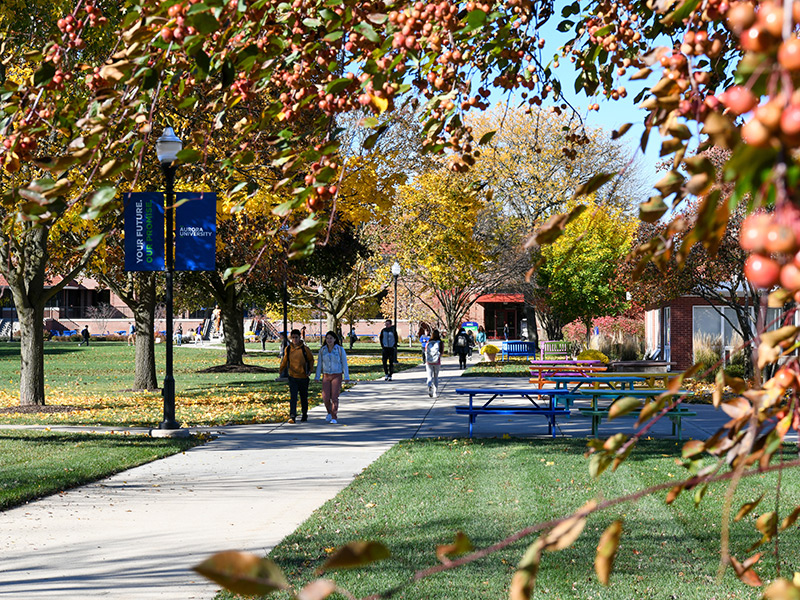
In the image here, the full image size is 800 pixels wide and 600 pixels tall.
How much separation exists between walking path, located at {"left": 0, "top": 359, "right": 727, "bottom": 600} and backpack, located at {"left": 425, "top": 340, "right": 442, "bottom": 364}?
5065mm

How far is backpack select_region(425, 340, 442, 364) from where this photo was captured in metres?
20.7

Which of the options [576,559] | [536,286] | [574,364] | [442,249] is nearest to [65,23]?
[576,559]

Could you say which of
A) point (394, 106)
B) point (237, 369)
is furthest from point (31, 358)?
point (394, 106)

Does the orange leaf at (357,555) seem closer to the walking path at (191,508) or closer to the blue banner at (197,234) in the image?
the walking path at (191,508)

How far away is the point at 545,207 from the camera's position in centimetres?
4503

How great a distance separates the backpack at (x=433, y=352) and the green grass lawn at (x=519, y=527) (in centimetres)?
939

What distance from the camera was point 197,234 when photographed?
39.9 feet

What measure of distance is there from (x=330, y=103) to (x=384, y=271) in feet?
120

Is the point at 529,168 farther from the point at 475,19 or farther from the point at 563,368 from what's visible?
the point at 475,19

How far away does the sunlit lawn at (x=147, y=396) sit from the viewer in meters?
16.5

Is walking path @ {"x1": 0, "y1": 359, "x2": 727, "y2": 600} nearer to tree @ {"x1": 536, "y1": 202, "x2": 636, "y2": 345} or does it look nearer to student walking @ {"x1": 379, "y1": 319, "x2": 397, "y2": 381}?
student walking @ {"x1": 379, "y1": 319, "x2": 397, "y2": 381}

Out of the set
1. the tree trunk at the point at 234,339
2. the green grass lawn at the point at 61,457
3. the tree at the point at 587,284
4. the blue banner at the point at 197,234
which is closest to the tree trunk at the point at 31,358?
the green grass lawn at the point at 61,457

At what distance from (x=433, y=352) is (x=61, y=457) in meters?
10.9

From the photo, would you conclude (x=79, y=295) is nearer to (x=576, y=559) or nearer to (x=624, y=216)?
(x=624, y=216)
